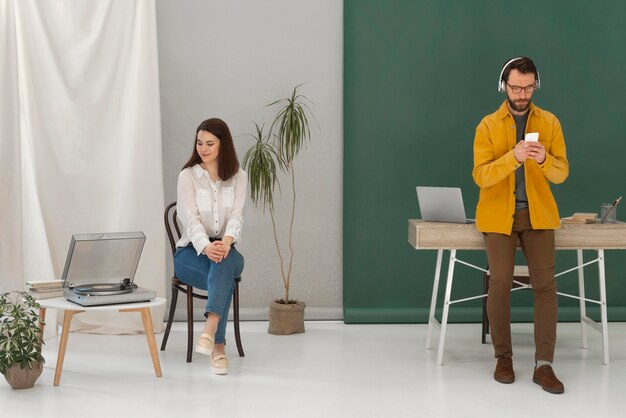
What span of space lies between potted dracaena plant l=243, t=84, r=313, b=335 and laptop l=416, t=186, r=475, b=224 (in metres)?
1.02

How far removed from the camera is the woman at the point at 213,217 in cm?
412

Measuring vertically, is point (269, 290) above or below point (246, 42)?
below

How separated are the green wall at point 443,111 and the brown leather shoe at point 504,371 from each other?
142 cm

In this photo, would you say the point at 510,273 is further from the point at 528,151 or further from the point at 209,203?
the point at 209,203

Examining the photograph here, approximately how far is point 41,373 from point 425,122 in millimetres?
2944

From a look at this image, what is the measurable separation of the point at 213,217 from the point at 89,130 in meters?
→ 1.23

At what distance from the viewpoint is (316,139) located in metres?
5.41

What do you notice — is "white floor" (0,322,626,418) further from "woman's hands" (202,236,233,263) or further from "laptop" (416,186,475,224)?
"laptop" (416,186,475,224)

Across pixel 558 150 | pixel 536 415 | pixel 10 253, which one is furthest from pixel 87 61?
pixel 536 415

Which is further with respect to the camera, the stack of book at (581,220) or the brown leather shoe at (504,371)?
the stack of book at (581,220)

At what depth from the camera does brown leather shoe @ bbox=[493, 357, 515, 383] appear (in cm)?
387

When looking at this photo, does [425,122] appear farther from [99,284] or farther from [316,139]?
[99,284]

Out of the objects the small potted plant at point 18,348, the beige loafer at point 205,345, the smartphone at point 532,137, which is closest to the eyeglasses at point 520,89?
the smartphone at point 532,137

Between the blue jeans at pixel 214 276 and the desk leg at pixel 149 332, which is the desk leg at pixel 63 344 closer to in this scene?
the desk leg at pixel 149 332
